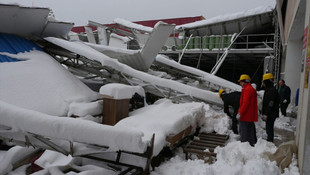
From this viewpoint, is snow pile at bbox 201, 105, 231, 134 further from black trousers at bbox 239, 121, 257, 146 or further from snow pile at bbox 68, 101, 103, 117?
snow pile at bbox 68, 101, 103, 117

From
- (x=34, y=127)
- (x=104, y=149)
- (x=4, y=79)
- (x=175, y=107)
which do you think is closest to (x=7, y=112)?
(x=34, y=127)

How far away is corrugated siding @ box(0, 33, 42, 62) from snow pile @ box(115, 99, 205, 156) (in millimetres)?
3768

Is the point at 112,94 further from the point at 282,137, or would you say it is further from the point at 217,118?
the point at 282,137

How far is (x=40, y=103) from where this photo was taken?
17.0 feet

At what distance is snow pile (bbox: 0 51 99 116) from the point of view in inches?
202

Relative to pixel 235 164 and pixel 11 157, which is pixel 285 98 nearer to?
pixel 235 164

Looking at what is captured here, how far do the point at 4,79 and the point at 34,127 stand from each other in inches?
118

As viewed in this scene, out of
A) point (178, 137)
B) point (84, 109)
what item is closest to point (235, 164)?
point (178, 137)

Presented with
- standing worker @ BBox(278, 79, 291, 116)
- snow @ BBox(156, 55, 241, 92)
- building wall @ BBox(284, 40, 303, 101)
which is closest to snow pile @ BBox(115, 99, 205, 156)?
snow @ BBox(156, 55, 241, 92)

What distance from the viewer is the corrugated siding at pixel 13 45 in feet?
20.9

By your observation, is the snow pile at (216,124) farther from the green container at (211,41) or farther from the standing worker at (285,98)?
the green container at (211,41)

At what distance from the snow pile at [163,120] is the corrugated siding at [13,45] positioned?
3768 millimetres

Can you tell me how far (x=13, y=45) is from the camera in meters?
6.80

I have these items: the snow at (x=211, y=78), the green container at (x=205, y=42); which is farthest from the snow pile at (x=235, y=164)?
the green container at (x=205, y=42)
